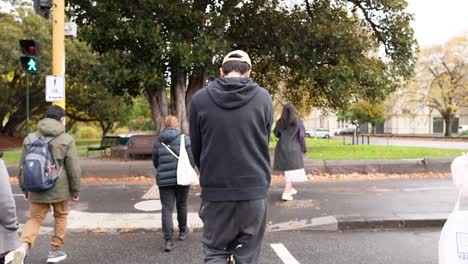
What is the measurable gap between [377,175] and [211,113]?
9.81m

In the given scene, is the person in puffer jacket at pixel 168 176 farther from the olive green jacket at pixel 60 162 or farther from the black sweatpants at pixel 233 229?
the black sweatpants at pixel 233 229

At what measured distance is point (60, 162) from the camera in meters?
4.65

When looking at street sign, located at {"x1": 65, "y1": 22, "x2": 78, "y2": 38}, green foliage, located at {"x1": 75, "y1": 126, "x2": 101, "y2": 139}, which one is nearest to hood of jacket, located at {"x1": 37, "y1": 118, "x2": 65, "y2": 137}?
street sign, located at {"x1": 65, "y1": 22, "x2": 78, "y2": 38}

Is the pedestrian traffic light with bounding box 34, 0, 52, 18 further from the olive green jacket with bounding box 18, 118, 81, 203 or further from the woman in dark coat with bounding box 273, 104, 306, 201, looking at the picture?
the woman in dark coat with bounding box 273, 104, 306, 201

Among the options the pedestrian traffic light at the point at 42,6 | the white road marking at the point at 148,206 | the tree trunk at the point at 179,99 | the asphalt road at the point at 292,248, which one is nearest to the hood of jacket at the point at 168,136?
the asphalt road at the point at 292,248

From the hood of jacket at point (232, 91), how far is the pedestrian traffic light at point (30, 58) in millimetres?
7292

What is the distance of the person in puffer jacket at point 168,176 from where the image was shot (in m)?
5.43

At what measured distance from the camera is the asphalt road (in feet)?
16.4

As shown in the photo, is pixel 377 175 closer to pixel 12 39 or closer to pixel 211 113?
pixel 211 113

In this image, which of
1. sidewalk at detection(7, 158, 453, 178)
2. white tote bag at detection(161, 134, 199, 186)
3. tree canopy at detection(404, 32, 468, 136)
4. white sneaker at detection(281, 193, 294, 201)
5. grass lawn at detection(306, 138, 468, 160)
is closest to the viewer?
white tote bag at detection(161, 134, 199, 186)

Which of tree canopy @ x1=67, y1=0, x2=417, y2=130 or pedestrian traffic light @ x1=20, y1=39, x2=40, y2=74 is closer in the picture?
pedestrian traffic light @ x1=20, y1=39, x2=40, y2=74

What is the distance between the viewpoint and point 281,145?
8344 millimetres

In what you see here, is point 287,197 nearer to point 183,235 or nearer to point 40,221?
point 183,235

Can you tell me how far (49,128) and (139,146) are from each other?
10.4m
